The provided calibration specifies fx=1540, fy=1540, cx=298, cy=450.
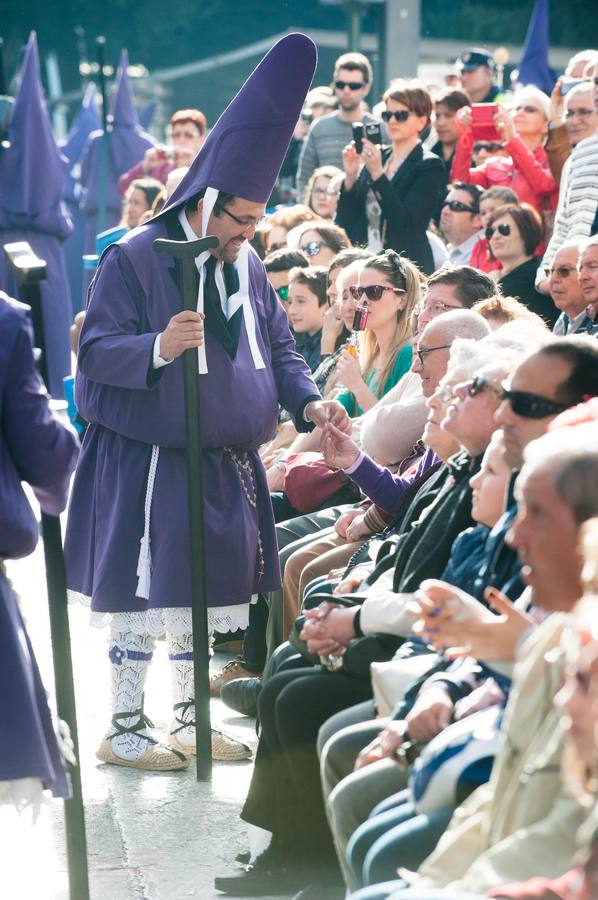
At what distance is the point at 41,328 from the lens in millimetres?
3789

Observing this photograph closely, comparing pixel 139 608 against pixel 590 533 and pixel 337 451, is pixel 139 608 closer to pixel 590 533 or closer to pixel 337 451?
pixel 337 451

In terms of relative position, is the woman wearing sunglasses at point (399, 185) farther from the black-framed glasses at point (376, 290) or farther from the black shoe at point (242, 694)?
the black shoe at point (242, 694)

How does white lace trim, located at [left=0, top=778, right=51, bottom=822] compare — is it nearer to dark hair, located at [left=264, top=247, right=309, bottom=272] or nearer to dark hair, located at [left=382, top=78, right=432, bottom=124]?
dark hair, located at [left=264, top=247, right=309, bottom=272]

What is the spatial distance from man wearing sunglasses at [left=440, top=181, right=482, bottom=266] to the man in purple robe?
3113 mm

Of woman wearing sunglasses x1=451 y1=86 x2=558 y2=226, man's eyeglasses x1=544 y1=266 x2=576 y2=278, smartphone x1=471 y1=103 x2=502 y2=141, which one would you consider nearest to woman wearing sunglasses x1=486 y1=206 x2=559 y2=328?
woman wearing sunglasses x1=451 y1=86 x2=558 y2=226

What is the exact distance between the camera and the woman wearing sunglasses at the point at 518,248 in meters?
7.20

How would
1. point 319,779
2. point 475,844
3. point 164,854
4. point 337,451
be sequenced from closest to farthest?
1. point 475,844
2. point 319,779
3. point 164,854
4. point 337,451

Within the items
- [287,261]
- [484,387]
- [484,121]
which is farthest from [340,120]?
[484,387]

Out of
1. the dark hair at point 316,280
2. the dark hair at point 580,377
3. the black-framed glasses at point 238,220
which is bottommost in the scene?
the dark hair at point 316,280


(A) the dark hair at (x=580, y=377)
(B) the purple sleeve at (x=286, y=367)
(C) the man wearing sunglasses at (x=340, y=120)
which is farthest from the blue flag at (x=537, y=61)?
(A) the dark hair at (x=580, y=377)

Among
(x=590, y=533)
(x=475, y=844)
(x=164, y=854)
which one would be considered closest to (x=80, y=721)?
(x=164, y=854)

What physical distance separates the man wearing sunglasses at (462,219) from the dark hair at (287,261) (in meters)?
0.87

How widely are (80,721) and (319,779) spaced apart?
1.74 metres

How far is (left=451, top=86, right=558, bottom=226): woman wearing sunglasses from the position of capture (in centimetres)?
833
